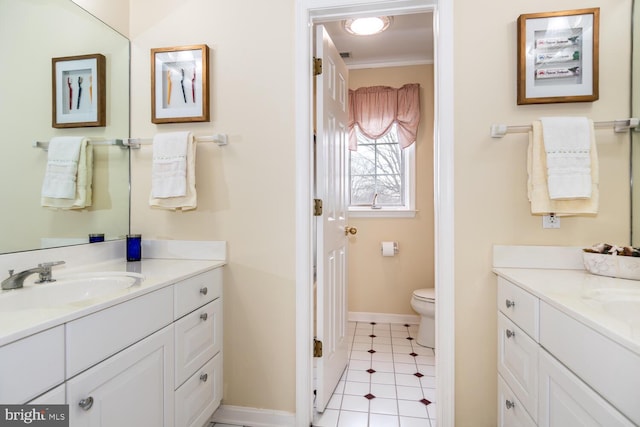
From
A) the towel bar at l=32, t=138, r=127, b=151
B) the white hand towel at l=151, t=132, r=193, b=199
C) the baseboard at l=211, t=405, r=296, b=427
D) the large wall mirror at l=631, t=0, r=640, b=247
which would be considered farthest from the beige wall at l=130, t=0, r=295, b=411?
the large wall mirror at l=631, t=0, r=640, b=247

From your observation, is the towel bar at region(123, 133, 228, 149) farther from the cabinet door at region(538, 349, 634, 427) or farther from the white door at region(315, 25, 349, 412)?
the cabinet door at region(538, 349, 634, 427)

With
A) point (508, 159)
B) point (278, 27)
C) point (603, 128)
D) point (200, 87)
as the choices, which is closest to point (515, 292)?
point (508, 159)

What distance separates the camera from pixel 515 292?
1.35 metres

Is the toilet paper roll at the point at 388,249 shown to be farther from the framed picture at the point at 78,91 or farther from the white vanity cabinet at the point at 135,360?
the framed picture at the point at 78,91

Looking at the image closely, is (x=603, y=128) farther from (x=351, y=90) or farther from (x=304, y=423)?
(x=351, y=90)

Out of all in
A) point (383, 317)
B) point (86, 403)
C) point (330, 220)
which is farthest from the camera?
point (383, 317)

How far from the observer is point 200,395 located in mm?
1528

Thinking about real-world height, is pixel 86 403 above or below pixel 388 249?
below

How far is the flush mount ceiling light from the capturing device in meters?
2.39

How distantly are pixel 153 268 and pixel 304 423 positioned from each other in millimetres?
1081

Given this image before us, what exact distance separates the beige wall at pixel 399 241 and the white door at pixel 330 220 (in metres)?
0.96

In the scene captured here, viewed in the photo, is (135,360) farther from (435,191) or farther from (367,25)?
(367,25)

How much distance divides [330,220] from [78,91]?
1.41 m

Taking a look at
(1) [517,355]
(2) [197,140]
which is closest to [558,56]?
(1) [517,355]
